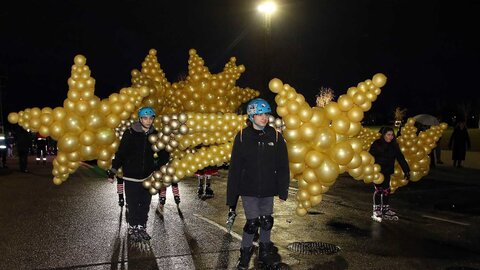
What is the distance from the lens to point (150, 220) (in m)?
8.00

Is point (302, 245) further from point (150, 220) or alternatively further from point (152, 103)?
point (152, 103)

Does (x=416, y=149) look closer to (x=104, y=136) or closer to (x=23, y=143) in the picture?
(x=104, y=136)

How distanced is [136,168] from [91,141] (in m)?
0.68

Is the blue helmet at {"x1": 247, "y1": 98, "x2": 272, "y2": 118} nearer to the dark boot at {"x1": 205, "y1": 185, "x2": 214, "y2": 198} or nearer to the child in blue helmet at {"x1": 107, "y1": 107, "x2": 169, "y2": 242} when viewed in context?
the child in blue helmet at {"x1": 107, "y1": 107, "x2": 169, "y2": 242}

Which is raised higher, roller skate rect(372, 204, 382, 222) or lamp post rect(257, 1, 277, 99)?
lamp post rect(257, 1, 277, 99)

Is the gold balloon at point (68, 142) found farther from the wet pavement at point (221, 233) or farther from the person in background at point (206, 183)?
the person in background at point (206, 183)

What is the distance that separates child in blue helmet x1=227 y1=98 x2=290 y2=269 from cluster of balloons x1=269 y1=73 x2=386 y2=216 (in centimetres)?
42

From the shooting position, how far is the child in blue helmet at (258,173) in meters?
5.11

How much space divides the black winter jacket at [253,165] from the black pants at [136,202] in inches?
72.3

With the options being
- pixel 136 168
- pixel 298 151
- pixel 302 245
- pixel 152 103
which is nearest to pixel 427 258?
pixel 302 245

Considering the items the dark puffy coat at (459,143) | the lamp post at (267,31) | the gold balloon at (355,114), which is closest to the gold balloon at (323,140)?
the gold balloon at (355,114)

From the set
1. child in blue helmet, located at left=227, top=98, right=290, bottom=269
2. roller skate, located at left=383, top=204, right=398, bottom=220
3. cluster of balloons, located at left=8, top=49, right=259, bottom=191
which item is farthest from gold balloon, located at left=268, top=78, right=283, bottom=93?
roller skate, located at left=383, top=204, right=398, bottom=220

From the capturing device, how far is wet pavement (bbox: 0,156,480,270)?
5676 millimetres

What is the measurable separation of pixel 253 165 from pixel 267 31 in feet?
31.2
